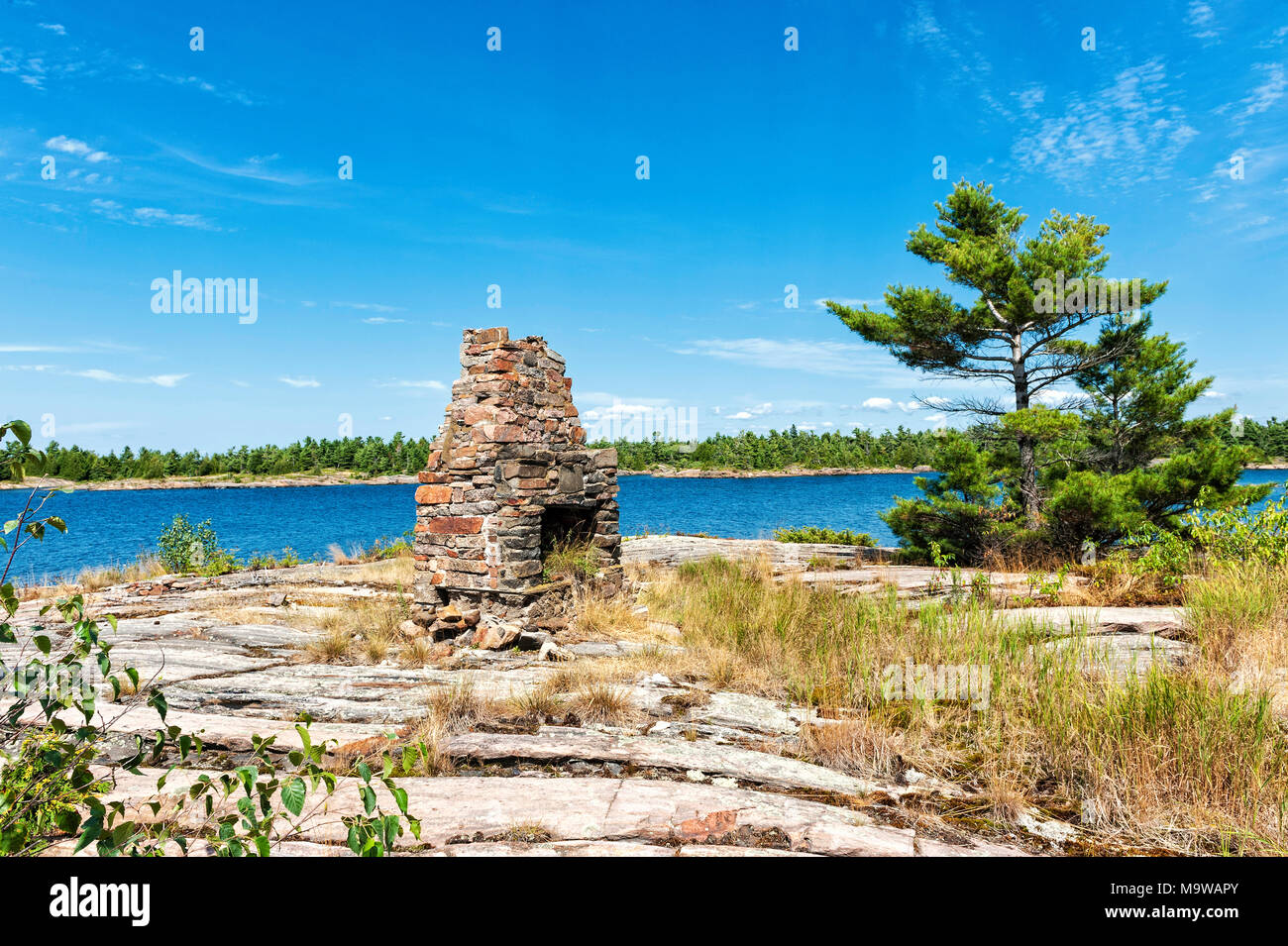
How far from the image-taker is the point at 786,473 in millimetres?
106938

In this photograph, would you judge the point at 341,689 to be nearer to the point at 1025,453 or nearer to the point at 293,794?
the point at 293,794

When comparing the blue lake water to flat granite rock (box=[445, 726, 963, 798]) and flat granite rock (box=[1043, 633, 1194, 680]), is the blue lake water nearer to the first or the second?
flat granite rock (box=[1043, 633, 1194, 680])

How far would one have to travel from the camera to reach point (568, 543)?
32.2 ft

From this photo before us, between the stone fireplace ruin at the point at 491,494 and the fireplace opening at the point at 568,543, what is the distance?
0.88 ft

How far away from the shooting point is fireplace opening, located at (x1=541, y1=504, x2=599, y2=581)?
9211mm

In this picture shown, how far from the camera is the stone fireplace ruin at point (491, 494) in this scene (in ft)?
26.8

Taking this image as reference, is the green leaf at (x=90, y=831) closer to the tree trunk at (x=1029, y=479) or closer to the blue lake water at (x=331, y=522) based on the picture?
the tree trunk at (x=1029, y=479)

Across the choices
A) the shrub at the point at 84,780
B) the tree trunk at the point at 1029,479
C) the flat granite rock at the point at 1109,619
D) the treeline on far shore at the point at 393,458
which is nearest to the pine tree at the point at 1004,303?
the tree trunk at the point at 1029,479

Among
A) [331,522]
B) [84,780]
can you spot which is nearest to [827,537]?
[84,780]

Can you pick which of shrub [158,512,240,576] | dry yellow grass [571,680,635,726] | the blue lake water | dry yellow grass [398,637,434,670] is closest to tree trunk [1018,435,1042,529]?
the blue lake water

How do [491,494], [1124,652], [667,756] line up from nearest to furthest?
[667,756], [1124,652], [491,494]

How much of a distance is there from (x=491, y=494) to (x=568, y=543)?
1961mm

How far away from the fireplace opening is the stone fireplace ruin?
0.27 metres
